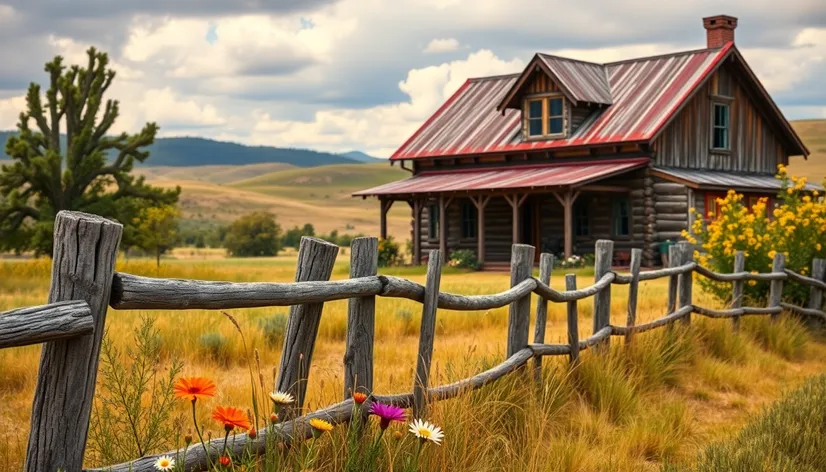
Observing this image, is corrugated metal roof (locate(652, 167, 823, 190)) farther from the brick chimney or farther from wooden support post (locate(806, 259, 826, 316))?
wooden support post (locate(806, 259, 826, 316))

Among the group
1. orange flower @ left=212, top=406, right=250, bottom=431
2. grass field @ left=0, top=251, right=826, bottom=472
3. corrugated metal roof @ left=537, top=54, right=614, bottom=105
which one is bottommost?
grass field @ left=0, top=251, right=826, bottom=472

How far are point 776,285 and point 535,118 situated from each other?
17.2 meters

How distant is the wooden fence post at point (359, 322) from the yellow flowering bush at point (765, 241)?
9.17 m

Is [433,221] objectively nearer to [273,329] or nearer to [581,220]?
[581,220]

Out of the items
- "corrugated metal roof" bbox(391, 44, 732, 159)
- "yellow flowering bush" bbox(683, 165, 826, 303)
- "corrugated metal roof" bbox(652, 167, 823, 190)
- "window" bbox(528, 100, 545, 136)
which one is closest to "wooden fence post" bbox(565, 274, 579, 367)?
"yellow flowering bush" bbox(683, 165, 826, 303)

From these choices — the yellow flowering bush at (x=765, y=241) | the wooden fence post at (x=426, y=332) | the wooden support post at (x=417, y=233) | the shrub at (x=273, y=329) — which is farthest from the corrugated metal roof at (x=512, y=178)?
the wooden fence post at (x=426, y=332)

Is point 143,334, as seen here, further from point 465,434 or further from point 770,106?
point 770,106

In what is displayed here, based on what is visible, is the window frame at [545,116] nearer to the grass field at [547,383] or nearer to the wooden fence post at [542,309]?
the grass field at [547,383]

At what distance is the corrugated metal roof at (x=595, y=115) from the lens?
27.7 m


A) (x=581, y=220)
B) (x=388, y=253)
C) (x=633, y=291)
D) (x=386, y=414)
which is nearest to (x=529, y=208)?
(x=581, y=220)

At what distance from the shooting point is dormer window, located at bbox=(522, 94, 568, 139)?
28875mm

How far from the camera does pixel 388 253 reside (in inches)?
1234

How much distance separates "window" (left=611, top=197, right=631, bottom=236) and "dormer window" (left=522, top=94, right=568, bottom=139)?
2485mm

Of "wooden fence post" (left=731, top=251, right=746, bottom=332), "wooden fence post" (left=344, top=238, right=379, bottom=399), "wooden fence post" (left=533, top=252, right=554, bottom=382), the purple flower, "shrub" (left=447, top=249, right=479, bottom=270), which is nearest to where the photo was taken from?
the purple flower
